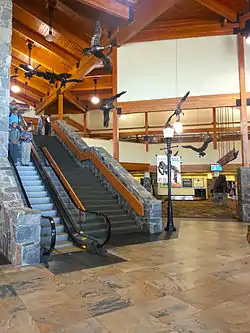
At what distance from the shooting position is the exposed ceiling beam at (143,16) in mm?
8396

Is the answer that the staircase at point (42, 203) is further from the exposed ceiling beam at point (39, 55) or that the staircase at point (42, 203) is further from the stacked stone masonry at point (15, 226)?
the exposed ceiling beam at point (39, 55)

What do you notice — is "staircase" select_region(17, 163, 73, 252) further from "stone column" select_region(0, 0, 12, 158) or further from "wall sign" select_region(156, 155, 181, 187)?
"wall sign" select_region(156, 155, 181, 187)

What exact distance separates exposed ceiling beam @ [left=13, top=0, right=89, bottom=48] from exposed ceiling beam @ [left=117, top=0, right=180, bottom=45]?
5.69ft

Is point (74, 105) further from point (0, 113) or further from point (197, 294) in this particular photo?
point (197, 294)

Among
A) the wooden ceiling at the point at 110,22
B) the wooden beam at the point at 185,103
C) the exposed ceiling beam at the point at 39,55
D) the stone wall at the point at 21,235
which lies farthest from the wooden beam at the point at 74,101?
the stone wall at the point at 21,235

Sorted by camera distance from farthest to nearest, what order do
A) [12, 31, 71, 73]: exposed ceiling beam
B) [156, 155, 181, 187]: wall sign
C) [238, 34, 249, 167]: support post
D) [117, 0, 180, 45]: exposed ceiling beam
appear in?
[12, 31, 71, 73]: exposed ceiling beam → [238, 34, 249, 167]: support post → [117, 0, 180, 45]: exposed ceiling beam → [156, 155, 181, 187]: wall sign

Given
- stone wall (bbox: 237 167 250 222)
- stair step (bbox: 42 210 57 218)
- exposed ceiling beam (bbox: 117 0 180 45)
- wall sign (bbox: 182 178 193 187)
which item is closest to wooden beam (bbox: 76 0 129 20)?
exposed ceiling beam (bbox: 117 0 180 45)

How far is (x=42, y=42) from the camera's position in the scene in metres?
11.8

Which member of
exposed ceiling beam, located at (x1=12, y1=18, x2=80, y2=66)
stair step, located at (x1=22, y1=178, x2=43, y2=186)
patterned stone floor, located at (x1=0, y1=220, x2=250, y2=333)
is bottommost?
patterned stone floor, located at (x1=0, y1=220, x2=250, y2=333)

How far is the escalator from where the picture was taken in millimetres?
4934

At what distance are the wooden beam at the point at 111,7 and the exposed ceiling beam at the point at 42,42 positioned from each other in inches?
157

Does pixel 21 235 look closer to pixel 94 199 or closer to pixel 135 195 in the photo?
pixel 94 199

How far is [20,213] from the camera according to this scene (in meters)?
4.45

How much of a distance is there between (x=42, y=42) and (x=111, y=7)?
14.3 feet
